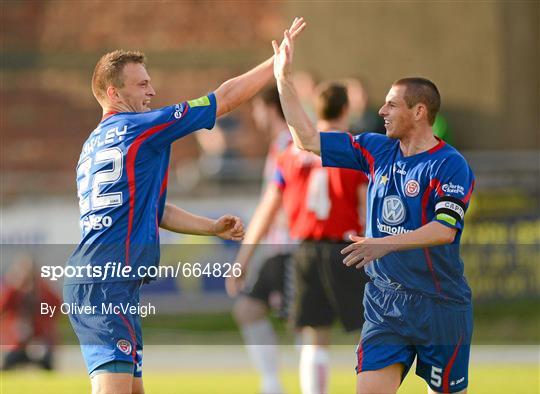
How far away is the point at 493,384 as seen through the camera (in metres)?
11.6

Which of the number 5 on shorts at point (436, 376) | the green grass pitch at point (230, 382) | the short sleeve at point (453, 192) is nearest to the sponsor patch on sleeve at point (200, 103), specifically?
the short sleeve at point (453, 192)

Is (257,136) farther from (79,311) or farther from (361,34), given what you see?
(79,311)

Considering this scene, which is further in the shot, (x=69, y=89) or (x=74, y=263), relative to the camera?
(x=69, y=89)

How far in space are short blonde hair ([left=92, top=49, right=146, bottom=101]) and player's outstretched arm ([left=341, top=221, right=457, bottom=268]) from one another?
1559mm

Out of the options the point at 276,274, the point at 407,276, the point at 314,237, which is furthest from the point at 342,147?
the point at 276,274

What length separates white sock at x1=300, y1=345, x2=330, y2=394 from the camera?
9234mm

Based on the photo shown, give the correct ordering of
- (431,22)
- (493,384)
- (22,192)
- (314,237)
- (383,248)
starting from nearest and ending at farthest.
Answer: (383,248) < (314,237) < (493,384) < (22,192) < (431,22)

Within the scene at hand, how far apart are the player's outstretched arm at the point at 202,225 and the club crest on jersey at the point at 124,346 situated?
35.1 inches

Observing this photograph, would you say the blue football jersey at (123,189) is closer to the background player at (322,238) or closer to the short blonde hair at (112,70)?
the short blonde hair at (112,70)

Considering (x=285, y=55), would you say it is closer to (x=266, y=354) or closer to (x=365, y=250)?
(x=365, y=250)

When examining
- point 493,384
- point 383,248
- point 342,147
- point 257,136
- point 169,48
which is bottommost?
point 493,384

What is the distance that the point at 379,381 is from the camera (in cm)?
664

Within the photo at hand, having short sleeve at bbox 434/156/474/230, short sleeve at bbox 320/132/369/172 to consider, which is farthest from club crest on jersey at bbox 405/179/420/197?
short sleeve at bbox 320/132/369/172

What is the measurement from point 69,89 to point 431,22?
269 inches
